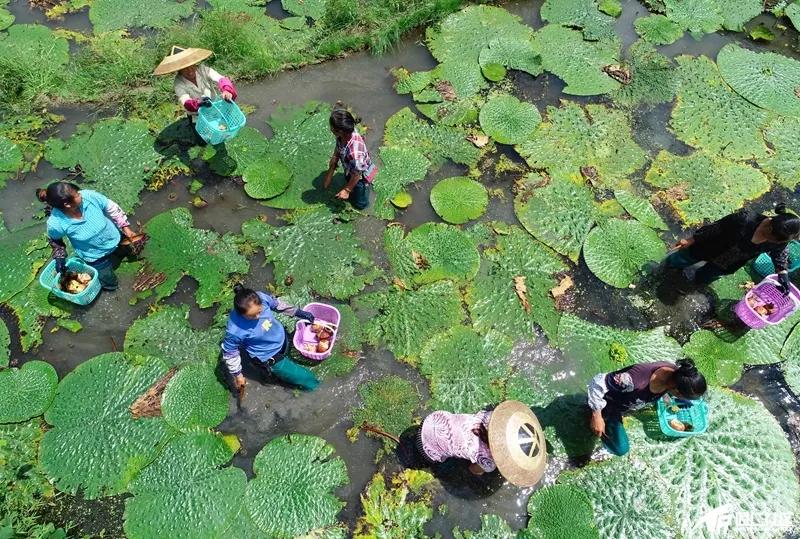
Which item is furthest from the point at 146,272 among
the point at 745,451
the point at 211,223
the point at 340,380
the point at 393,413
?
the point at 745,451

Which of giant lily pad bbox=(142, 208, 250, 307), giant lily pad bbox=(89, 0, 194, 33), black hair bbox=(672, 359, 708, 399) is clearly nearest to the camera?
black hair bbox=(672, 359, 708, 399)

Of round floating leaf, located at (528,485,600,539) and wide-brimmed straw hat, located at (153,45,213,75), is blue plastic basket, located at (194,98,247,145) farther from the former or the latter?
round floating leaf, located at (528,485,600,539)

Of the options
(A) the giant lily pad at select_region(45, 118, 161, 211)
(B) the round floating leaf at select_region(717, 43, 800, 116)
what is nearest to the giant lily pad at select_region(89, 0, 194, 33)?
(A) the giant lily pad at select_region(45, 118, 161, 211)

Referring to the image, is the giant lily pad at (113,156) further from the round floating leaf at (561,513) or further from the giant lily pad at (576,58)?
the giant lily pad at (576,58)

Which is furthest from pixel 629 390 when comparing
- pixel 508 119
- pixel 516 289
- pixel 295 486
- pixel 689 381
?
pixel 508 119

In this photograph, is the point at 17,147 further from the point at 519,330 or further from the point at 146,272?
the point at 519,330
